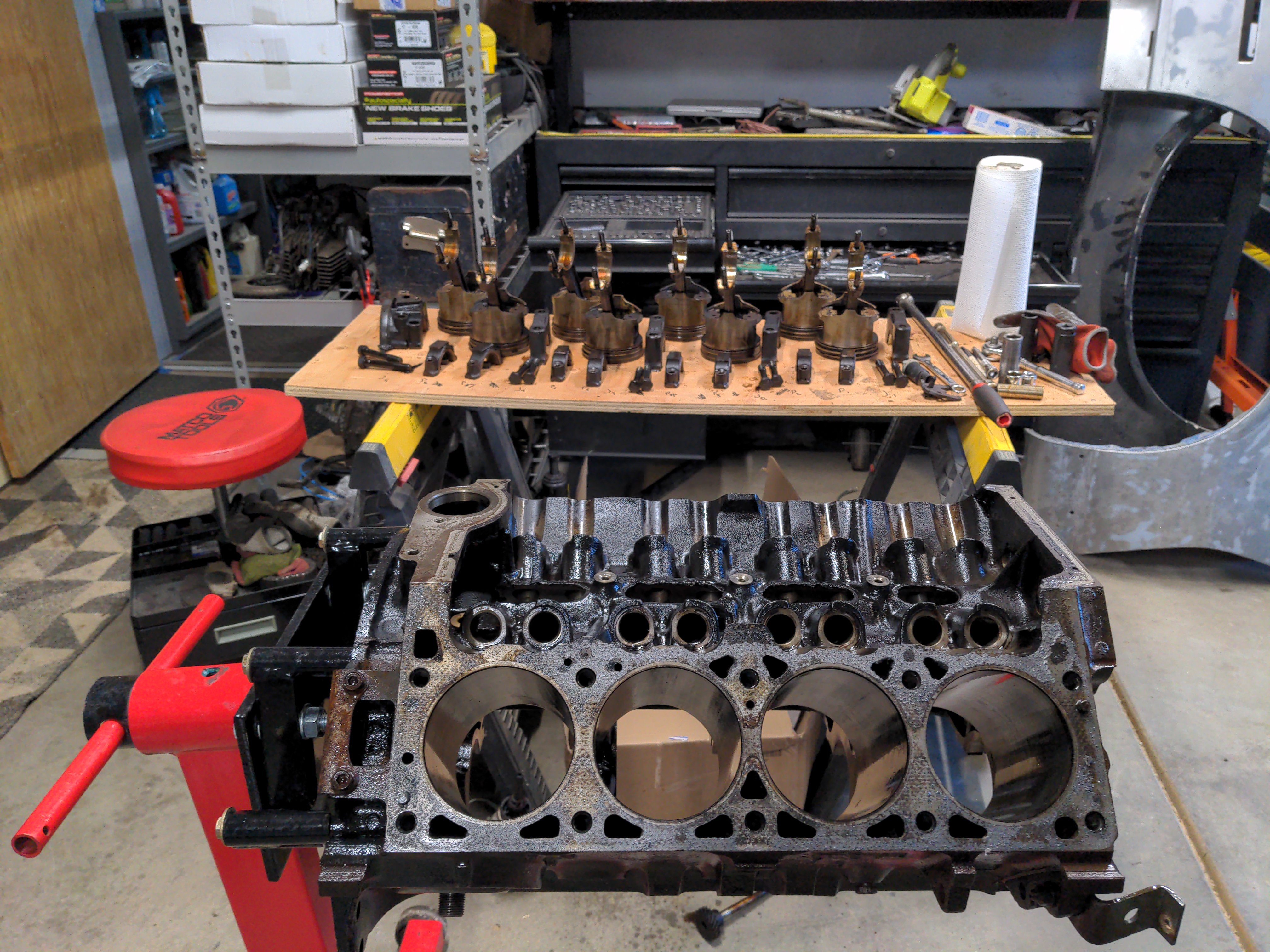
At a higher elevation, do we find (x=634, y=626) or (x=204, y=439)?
(x=634, y=626)

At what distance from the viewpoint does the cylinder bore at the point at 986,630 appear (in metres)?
0.93

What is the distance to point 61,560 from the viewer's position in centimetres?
295

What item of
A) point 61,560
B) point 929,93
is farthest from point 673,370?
point 61,560

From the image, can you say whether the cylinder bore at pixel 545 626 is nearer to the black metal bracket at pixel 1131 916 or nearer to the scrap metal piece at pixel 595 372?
the black metal bracket at pixel 1131 916

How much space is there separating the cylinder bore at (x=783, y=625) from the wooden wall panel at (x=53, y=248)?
3295 mm

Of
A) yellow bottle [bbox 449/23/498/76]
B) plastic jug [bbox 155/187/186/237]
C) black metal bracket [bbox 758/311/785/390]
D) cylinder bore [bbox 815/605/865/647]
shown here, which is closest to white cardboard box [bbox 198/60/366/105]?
yellow bottle [bbox 449/23/498/76]

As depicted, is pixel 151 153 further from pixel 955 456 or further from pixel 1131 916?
pixel 1131 916

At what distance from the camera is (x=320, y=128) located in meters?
2.68

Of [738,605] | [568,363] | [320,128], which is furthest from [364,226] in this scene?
[738,605]

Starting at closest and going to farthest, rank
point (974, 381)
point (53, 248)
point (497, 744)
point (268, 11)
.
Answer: point (497, 744) → point (974, 381) → point (268, 11) → point (53, 248)

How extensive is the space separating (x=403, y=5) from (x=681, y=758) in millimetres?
2159

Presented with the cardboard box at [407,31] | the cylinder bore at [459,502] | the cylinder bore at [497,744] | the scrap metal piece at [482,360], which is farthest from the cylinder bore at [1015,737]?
the cardboard box at [407,31]

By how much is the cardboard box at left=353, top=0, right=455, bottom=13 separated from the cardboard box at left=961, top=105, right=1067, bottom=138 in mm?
1848

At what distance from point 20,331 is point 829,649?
3492mm
